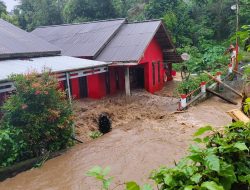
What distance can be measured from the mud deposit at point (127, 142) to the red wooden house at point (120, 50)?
5.49 feet

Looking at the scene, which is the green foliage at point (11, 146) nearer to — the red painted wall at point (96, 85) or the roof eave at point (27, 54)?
the roof eave at point (27, 54)

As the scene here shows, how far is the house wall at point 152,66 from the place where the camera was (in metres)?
16.8

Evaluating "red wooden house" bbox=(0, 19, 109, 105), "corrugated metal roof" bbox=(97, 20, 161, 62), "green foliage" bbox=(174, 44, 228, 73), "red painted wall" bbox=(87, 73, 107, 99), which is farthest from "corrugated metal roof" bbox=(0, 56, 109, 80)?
"green foliage" bbox=(174, 44, 228, 73)

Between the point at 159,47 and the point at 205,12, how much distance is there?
14.8m

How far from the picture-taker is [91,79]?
15711mm

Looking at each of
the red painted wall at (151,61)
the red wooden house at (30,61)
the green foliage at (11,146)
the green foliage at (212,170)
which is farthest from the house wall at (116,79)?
the green foliage at (212,170)

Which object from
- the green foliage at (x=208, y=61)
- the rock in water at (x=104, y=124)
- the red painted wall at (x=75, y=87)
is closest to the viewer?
the rock in water at (x=104, y=124)

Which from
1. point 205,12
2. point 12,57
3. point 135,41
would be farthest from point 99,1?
point 12,57

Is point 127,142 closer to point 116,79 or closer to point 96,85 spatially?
point 96,85

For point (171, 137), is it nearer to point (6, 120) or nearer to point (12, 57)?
point (6, 120)

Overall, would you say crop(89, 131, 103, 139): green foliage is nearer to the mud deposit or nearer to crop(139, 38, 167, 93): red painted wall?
the mud deposit

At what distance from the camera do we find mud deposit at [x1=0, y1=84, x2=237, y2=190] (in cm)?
755

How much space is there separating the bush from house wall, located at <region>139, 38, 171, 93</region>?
25.3 ft

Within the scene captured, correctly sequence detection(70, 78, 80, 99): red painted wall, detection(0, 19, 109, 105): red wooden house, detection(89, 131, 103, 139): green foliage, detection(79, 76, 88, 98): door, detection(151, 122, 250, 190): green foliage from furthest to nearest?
detection(79, 76, 88, 98): door → detection(70, 78, 80, 99): red painted wall → detection(89, 131, 103, 139): green foliage → detection(0, 19, 109, 105): red wooden house → detection(151, 122, 250, 190): green foliage
